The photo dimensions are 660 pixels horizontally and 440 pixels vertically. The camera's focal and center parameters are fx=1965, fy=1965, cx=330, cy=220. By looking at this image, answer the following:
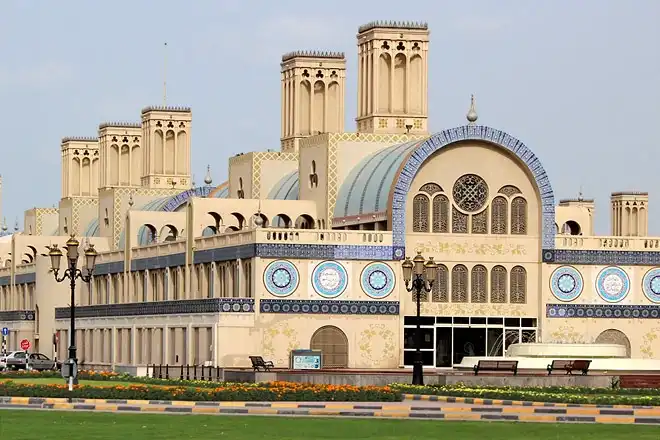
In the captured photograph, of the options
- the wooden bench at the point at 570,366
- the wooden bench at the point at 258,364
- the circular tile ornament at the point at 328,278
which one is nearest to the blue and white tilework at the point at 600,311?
the circular tile ornament at the point at 328,278

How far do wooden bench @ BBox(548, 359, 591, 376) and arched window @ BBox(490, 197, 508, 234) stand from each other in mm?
14521

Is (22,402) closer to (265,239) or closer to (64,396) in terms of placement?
(64,396)

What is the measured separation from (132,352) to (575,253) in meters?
22.4

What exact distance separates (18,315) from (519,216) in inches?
1583

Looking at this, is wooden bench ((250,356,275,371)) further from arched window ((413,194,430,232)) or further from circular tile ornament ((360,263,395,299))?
arched window ((413,194,430,232))

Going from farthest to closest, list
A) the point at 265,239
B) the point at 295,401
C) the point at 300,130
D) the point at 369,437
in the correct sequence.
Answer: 1. the point at 300,130
2. the point at 265,239
3. the point at 295,401
4. the point at 369,437

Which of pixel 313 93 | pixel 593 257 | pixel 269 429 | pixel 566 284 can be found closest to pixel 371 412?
pixel 269 429

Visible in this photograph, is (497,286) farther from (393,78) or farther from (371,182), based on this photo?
(393,78)

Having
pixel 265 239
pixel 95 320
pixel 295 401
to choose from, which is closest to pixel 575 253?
pixel 265 239

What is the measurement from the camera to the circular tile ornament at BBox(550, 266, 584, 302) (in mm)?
83688

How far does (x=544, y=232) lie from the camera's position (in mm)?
83625

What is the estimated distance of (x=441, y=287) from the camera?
82438 millimetres

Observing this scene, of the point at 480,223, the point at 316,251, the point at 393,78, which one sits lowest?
the point at 316,251

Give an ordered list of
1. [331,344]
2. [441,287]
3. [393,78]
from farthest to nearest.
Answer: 1. [393,78]
2. [441,287]
3. [331,344]
